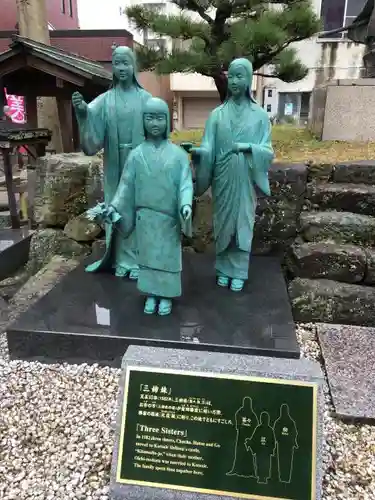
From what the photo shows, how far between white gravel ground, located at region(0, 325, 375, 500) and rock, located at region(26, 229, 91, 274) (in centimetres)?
201

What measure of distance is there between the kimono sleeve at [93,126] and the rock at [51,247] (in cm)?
162

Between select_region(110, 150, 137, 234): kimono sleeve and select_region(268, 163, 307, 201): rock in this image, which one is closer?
select_region(110, 150, 137, 234): kimono sleeve

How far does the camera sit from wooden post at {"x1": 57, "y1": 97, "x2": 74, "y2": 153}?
623 cm

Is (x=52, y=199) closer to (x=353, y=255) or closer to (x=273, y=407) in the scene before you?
(x=353, y=255)

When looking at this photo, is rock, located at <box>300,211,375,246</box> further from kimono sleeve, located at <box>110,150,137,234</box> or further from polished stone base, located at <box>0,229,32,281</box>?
polished stone base, located at <box>0,229,32,281</box>

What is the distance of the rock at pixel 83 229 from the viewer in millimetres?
4793

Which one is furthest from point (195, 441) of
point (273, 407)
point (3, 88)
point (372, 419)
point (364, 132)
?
point (3, 88)

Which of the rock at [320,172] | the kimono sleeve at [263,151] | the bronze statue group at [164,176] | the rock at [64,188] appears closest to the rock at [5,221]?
the rock at [64,188]

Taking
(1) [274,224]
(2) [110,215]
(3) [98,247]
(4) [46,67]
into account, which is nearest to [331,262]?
(1) [274,224]

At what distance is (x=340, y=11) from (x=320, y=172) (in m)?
9.46

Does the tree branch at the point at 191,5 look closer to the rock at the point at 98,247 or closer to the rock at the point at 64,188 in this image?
the rock at the point at 64,188

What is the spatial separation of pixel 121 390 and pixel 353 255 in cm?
259

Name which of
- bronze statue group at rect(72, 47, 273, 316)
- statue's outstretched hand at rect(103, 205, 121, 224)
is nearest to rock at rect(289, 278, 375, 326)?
bronze statue group at rect(72, 47, 273, 316)

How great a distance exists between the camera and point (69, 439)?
7.72ft
